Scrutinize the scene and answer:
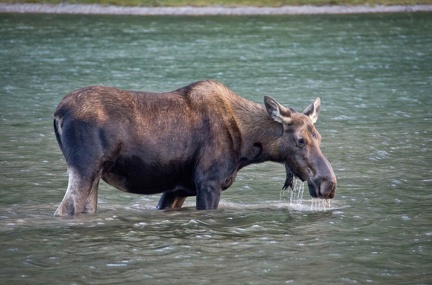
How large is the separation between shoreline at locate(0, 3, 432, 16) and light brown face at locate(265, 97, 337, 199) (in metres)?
25.2

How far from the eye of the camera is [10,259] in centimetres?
1102

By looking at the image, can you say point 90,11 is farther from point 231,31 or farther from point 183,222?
point 183,222

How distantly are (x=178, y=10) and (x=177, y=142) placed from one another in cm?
2584

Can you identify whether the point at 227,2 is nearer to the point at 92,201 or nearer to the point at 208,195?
the point at 208,195

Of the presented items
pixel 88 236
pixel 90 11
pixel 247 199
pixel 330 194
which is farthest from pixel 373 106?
pixel 90 11

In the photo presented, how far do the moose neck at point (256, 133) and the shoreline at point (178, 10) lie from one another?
82.3 feet

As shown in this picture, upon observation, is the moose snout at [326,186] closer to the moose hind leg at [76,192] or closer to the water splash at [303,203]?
the water splash at [303,203]

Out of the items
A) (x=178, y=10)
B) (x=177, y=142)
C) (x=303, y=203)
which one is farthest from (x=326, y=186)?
(x=178, y=10)

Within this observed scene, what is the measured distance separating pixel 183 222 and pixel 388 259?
2528 millimetres

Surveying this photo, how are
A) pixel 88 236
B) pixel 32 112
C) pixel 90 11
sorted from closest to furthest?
1. pixel 88 236
2. pixel 32 112
3. pixel 90 11

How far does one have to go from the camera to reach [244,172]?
1634cm

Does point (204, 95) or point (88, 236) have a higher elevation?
point (204, 95)

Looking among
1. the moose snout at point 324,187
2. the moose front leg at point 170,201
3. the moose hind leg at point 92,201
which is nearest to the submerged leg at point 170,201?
the moose front leg at point 170,201

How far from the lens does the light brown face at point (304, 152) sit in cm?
1252
